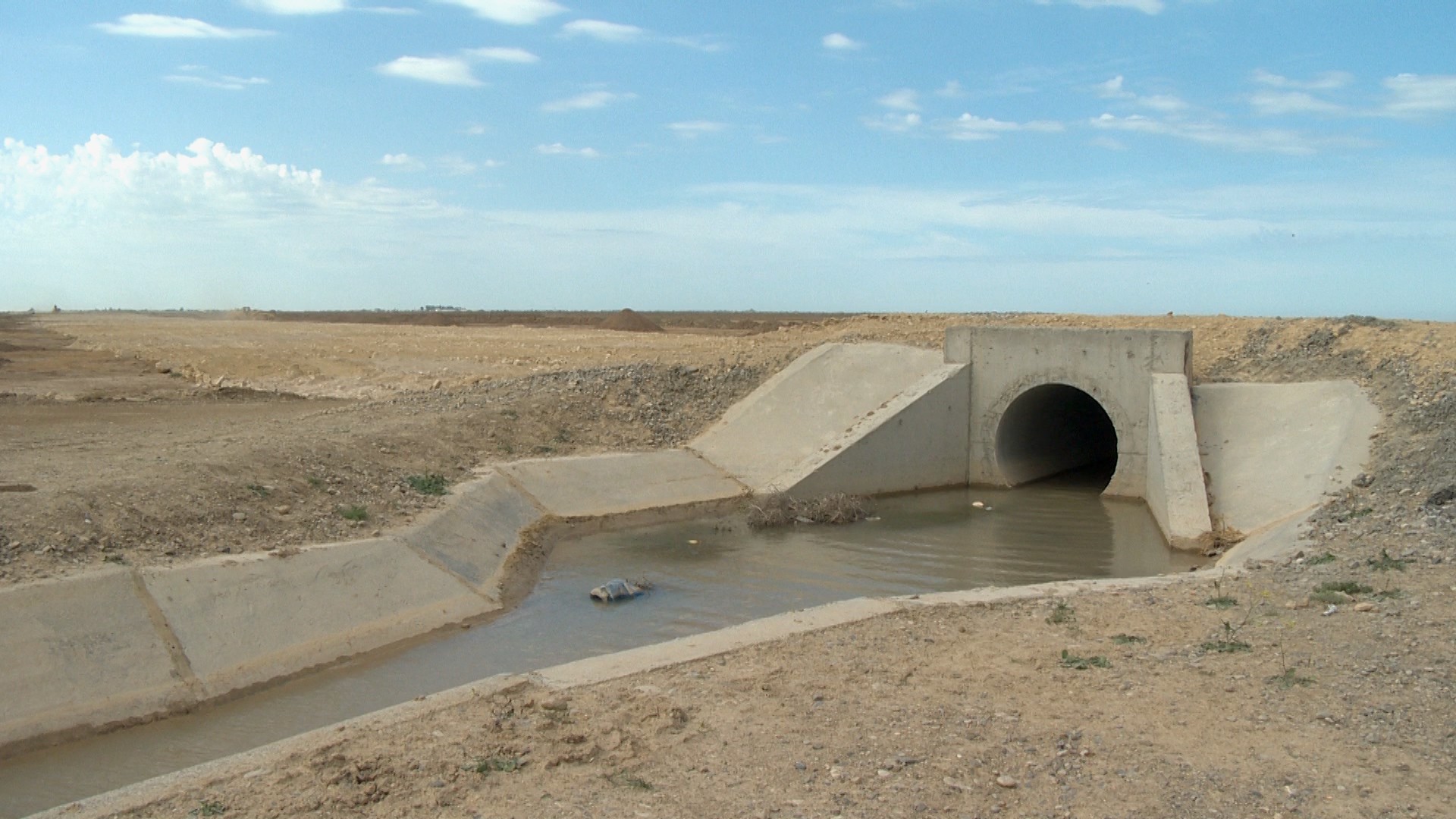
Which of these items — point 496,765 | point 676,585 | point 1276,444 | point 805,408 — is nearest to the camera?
point 496,765

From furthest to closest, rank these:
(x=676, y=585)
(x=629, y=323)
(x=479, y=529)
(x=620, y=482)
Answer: (x=629, y=323) < (x=620, y=482) < (x=479, y=529) < (x=676, y=585)

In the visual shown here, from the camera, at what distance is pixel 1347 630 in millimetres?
7480

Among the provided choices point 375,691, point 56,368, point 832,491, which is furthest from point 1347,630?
point 56,368

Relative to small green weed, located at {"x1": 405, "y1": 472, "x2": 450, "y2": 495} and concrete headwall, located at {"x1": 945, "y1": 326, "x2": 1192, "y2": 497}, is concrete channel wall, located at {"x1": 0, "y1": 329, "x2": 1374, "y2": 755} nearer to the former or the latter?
concrete headwall, located at {"x1": 945, "y1": 326, "x2": 1192, "y2": 497}

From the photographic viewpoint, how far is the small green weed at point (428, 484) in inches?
500

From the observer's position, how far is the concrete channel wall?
7.83 m

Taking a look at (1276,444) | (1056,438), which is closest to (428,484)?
(1276,444)

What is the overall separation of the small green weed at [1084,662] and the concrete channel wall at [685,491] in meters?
5.50

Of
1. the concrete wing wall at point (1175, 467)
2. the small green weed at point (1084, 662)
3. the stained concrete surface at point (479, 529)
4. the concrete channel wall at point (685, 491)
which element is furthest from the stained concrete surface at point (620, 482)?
the small green weed at point (1084, 662)

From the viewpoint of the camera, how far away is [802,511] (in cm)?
1499

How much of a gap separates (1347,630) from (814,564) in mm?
6000

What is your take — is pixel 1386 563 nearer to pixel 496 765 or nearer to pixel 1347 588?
pixel 1347 588

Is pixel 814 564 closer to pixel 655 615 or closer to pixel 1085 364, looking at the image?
pixel 655 615

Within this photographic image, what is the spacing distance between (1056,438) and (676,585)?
36.4 feet
